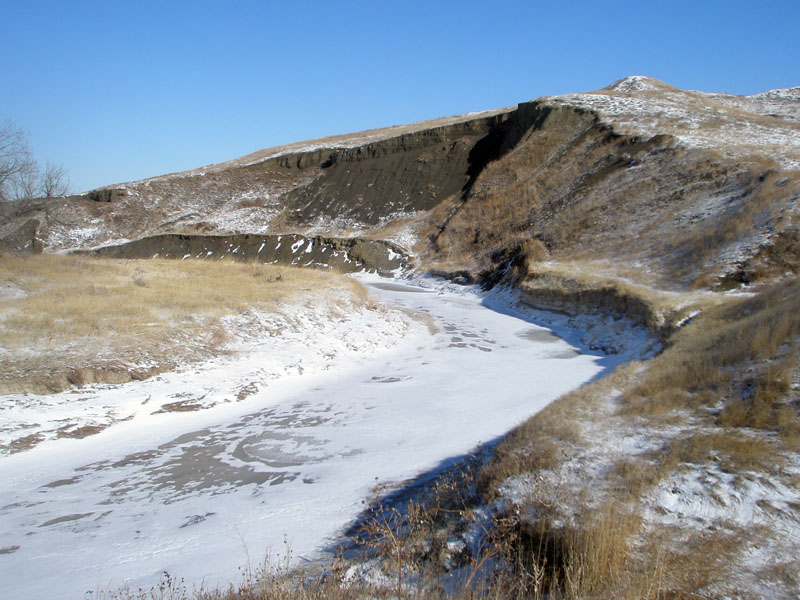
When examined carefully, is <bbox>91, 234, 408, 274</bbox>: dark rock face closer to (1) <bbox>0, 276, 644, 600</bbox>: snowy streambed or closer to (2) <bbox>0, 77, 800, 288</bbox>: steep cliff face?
(2) <bbox>0, 77, 800, 288</bbox>: steep cliff face

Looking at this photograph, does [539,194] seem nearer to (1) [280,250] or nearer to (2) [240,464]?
(1) [280,250]

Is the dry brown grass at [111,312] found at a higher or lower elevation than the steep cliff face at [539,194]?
lower

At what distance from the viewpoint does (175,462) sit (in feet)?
24.6

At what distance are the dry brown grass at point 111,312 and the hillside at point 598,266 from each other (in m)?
7.10

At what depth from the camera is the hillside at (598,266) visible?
3.67m

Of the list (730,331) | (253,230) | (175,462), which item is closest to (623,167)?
(730,331)

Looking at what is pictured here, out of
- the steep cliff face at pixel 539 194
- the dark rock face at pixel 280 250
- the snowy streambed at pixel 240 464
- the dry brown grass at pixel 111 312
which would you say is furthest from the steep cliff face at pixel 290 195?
the snowy streambed at pixel 240 464

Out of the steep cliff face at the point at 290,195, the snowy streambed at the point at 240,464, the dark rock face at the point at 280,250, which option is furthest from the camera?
the steep cliff face at the point at 290,195

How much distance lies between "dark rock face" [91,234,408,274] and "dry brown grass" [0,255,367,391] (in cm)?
1628

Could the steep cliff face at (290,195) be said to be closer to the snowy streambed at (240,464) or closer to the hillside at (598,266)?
the hillside at (598,266)

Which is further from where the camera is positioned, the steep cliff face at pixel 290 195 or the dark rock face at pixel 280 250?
the steep cliff face at pixel 290 195

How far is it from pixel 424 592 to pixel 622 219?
23957 mm

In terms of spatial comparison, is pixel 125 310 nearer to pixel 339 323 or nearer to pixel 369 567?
pixel 339 323

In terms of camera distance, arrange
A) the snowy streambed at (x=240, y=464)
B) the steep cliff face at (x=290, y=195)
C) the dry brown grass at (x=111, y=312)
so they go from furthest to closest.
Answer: the steep cliff face at (x=290, y=195) → the dry brown grass at (x=111, y=312) → the snowy streambed at (x=240, y=464)
